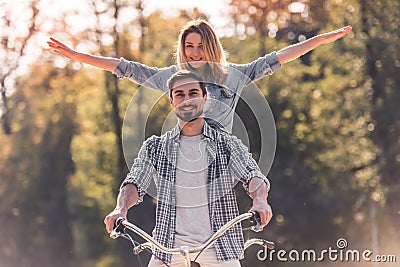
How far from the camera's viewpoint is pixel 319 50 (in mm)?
15422

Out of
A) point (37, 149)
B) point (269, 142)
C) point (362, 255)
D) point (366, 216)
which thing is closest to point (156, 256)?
point (269, 142)

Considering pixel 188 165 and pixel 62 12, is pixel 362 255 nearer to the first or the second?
pixel 62 12

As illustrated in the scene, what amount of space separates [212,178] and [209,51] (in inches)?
24.9

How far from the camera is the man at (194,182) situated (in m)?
Result: 3.62

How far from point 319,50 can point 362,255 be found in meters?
3.51

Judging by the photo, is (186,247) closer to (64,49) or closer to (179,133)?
(179,133)

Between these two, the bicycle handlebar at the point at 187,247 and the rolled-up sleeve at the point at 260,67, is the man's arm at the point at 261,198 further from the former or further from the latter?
the rolled-up sleeve at the point at 260,67

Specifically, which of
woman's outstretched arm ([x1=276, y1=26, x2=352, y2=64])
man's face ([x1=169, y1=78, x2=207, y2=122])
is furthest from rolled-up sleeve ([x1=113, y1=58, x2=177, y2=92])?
man's face ([x1=169, y1=78, x2=207, y2=122])

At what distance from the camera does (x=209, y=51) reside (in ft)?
13.3

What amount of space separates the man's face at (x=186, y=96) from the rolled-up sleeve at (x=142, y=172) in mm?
252

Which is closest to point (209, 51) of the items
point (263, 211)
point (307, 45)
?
point (307, 45)

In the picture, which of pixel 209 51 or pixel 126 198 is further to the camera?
pixel 209 51

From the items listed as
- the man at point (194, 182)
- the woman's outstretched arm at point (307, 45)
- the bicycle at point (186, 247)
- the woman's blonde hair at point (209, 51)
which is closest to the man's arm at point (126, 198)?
the man at point (194, 182)

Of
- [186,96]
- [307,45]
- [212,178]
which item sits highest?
[307,45]
